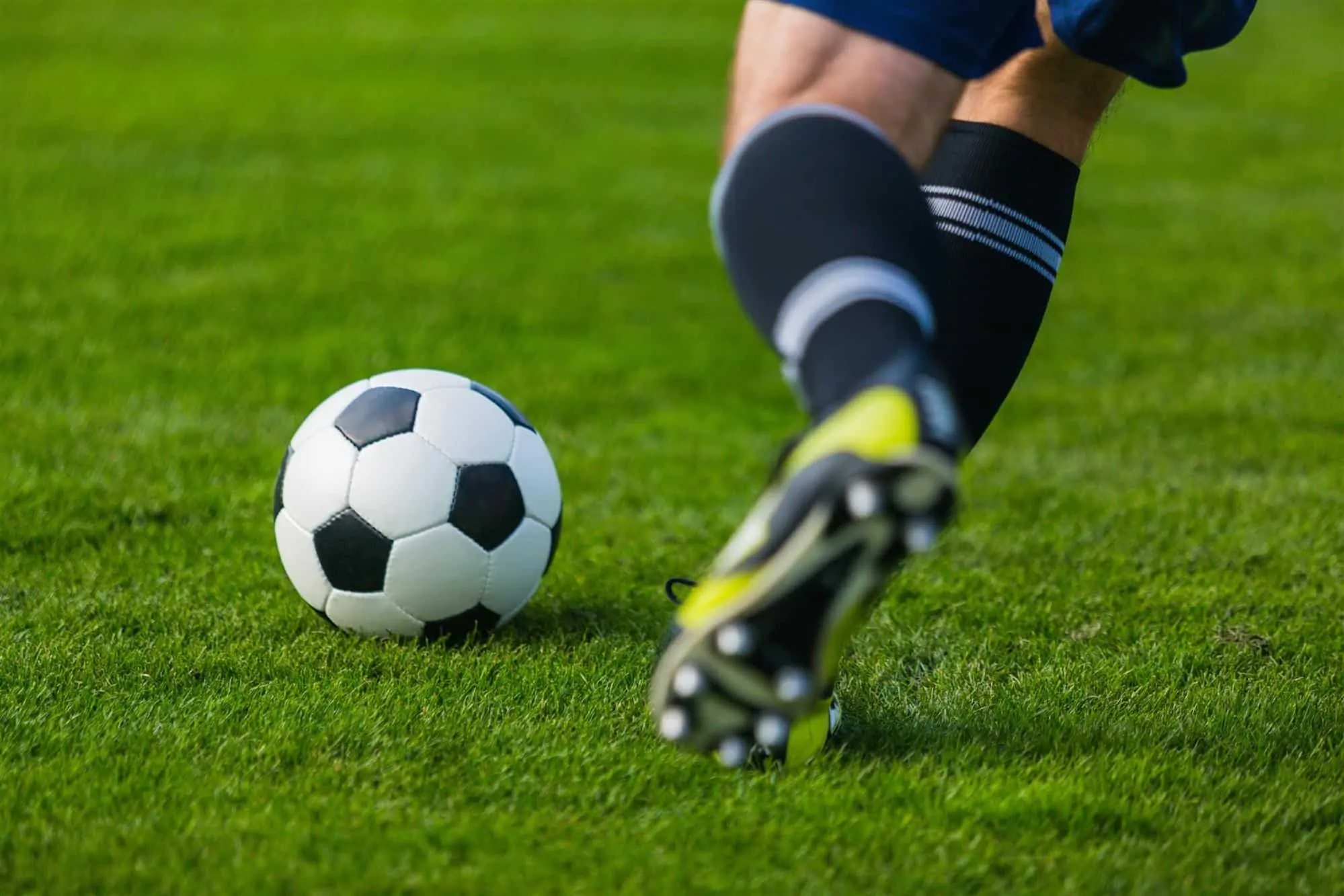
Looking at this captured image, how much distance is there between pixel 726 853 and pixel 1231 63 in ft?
47.7

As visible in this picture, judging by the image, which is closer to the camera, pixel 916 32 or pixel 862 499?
pixel 862 499

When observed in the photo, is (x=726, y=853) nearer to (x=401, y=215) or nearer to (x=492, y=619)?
(x=492, y=619)

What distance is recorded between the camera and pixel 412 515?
10.4 ft

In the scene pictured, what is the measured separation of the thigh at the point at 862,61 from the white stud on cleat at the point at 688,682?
0.74m

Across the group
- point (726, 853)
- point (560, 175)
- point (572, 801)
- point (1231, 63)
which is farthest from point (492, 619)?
point (1231, 63)

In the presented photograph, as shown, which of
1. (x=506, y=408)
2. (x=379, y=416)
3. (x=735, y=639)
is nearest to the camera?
(x=735, y=639)

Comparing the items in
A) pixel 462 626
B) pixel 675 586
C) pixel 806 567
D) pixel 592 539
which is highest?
pixel 806 567

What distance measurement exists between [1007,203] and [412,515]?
1.33 metres

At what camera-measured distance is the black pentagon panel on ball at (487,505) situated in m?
3.18

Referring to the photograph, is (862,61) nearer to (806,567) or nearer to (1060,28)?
(1060,28)

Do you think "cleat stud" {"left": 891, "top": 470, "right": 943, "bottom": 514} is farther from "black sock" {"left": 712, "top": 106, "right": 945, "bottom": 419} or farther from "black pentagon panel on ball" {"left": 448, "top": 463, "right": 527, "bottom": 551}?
"black pentagon panel on ball" {"left": 448, "top": 463, "right": 527, "bottom": 551}

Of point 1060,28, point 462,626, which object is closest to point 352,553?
point 462,626

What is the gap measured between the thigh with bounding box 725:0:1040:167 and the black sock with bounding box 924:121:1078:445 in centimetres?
60

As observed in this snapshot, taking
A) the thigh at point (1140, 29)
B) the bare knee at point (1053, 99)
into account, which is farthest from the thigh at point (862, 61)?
the bare knee at point (1053, 99)
